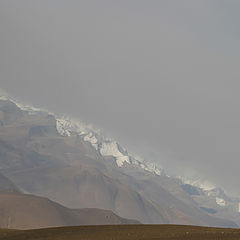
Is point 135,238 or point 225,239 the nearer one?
point 225,239

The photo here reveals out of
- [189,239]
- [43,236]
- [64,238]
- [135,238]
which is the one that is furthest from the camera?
[43,236]

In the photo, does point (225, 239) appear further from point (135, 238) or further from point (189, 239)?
point (135, 238)

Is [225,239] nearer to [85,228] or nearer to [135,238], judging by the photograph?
[135,238]

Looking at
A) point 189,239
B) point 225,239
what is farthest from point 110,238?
point 225,239

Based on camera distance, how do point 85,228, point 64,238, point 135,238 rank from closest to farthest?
point 135,238 → point 64,238 → point 85,228

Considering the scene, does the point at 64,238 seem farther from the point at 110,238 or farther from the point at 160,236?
the point at 160,236

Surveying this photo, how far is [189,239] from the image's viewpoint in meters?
59.4

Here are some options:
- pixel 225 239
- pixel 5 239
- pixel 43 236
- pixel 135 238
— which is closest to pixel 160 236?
pixel 135 238

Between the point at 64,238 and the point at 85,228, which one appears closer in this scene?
the point at 64,238

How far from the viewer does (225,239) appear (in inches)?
2180

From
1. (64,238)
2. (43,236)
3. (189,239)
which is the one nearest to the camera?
(189,239)

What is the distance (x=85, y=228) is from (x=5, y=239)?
19.6m

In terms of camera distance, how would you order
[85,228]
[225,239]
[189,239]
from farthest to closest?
[85,228] < [189,239] < [225,239]

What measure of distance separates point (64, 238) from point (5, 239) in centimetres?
1089
